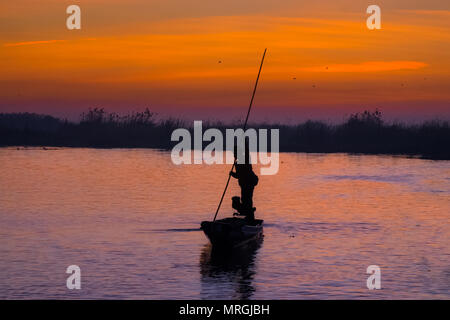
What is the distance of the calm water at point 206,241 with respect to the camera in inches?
588

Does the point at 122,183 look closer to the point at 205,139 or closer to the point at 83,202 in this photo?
the point at 83,202

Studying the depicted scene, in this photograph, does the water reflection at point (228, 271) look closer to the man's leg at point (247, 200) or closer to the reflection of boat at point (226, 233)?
the reflection of boat at point (226, 233)

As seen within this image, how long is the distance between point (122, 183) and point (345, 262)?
79.7 ft

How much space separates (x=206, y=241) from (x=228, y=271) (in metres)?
4.02

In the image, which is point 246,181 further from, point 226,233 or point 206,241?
point 206,241

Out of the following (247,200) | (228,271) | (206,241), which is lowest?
(228,271)

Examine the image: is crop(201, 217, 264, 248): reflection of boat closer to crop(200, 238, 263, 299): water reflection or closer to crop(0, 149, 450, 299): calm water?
crop(200, 238, 263, 299): water reflection

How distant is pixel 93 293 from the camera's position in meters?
14.2

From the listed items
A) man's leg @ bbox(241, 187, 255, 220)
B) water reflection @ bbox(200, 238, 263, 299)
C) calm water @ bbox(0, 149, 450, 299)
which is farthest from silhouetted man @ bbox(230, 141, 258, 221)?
calm water @ bbox(0, 149, 450, 299)

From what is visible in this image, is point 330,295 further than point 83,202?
No

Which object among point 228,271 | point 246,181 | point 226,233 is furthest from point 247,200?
point 228,271

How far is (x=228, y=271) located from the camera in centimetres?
1656

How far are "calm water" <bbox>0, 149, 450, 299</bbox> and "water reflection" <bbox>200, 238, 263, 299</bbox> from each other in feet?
0.10
